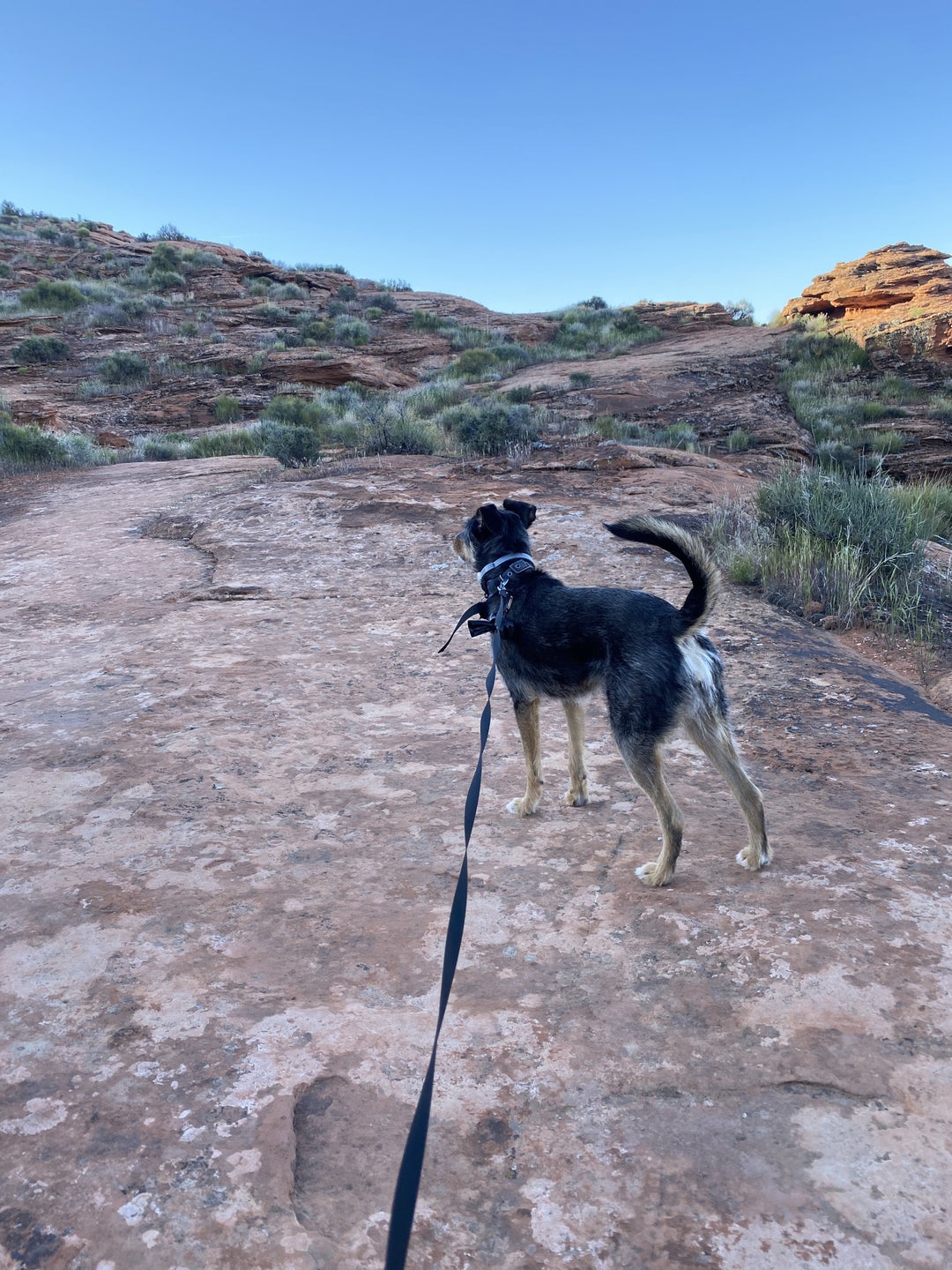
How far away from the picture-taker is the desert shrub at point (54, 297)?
27094 millimetres

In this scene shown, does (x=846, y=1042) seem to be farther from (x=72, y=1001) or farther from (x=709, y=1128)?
(x=72, y=1001)

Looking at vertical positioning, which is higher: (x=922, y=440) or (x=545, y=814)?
(x=922, y=440)

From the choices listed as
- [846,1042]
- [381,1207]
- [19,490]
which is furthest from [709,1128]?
[19,490]

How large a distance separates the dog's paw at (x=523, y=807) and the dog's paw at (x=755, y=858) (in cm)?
87

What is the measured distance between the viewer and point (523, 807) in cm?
330

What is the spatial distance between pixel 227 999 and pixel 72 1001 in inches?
15.8

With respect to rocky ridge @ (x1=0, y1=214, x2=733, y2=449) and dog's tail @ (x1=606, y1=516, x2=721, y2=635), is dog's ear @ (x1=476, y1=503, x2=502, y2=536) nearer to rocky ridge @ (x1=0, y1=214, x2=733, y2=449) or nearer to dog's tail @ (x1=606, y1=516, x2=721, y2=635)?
dog's tail @ (x1=606, y1=516, x2=721, y2=635)

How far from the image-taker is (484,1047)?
6.54ft

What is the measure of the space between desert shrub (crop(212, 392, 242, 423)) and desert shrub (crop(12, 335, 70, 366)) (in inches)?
275

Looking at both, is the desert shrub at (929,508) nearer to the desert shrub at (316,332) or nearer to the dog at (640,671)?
the dog at (640,671)

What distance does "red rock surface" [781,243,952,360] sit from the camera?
19.8 meters

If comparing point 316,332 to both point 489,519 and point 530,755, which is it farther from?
point 530,755

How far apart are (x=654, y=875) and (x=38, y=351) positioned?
83.7ft

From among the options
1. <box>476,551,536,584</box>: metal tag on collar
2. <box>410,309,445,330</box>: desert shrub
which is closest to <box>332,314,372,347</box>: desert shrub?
<box>410,309,445,330</box>: desert shrub
